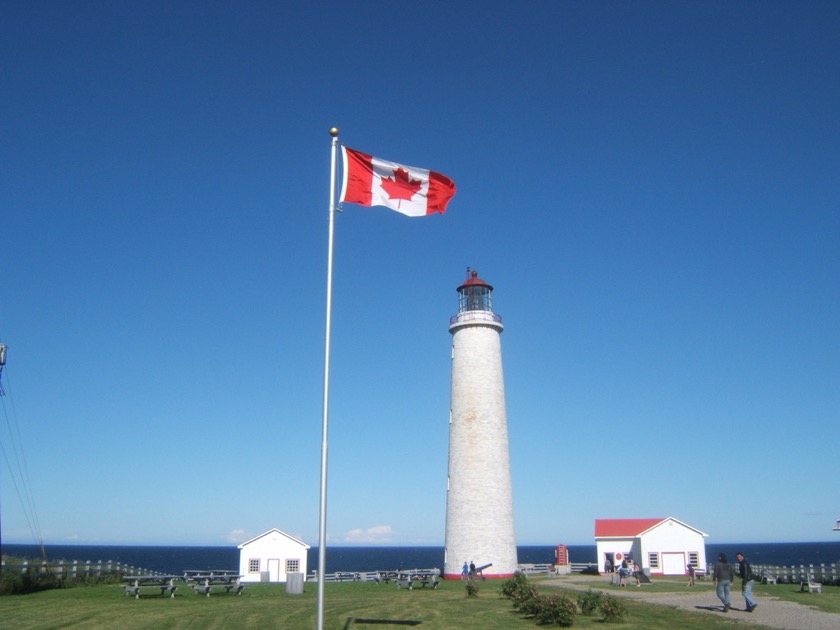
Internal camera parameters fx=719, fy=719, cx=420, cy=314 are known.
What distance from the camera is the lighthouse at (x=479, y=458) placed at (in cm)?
3538

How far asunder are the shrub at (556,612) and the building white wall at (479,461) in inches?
670

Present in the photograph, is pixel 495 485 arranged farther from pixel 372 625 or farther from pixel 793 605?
pixel 372 625

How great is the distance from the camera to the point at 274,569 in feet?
127

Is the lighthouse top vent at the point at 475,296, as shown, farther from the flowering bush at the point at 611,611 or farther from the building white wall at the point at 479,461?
the flowering bush at the point at 611,611

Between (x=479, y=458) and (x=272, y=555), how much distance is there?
1279 centimetres

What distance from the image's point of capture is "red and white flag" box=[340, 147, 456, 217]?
16172mm

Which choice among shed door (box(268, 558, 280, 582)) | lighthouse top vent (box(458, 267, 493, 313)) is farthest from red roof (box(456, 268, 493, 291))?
shed door (box(268, 558, 280, 582))

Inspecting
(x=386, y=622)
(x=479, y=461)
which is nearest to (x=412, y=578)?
(x=479, y=461)

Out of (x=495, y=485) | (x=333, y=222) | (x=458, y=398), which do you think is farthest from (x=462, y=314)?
(x=333, y=222)

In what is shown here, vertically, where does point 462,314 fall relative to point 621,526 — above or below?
above

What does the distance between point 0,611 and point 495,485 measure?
21.8 m

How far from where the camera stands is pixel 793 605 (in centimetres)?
2284

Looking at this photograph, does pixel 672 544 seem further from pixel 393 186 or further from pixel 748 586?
pixel 393 186

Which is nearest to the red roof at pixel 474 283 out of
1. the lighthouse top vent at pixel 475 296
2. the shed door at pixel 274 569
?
the lighthouse top vent at pixel 475 296
